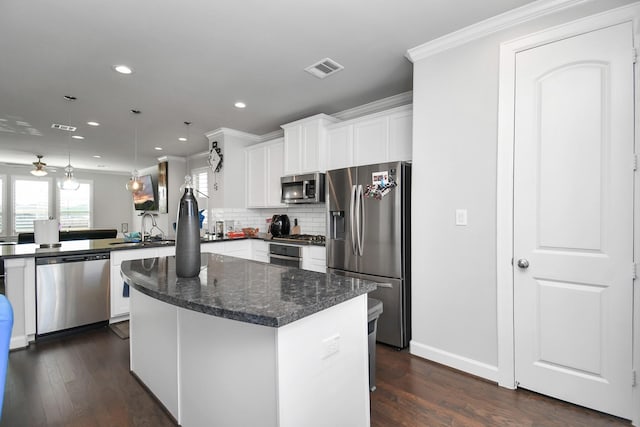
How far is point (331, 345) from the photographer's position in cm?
135

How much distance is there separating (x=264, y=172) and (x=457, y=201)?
3159 mm

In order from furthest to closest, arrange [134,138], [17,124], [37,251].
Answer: [134,138] < [17,124] < [37,251]

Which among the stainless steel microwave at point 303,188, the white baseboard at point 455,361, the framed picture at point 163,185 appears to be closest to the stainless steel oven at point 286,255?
the stainless steel microwave at point 303,188

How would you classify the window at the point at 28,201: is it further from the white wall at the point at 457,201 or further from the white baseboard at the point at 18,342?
the white wall at the point at 457,201

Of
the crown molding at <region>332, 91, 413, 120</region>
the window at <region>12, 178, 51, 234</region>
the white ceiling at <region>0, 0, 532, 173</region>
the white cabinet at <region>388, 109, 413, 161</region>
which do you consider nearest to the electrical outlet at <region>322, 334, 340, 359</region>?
the white ceiling at <region>0, 0, 532, 173</region>

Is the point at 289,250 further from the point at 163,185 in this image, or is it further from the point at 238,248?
the point at 163,185

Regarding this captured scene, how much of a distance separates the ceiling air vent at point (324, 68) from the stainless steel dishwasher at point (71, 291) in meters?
2.97

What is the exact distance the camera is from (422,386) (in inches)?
85.7

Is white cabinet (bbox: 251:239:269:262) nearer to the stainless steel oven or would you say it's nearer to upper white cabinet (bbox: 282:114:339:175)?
the stainless steel oven

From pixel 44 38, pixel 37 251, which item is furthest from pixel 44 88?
pixel 37 251

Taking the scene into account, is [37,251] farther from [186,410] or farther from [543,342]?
[543,342]

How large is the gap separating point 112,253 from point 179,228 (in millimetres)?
2460

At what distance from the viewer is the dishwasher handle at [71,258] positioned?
3.07 m

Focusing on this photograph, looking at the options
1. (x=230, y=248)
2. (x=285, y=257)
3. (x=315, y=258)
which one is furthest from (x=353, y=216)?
(x=230, y=248)
